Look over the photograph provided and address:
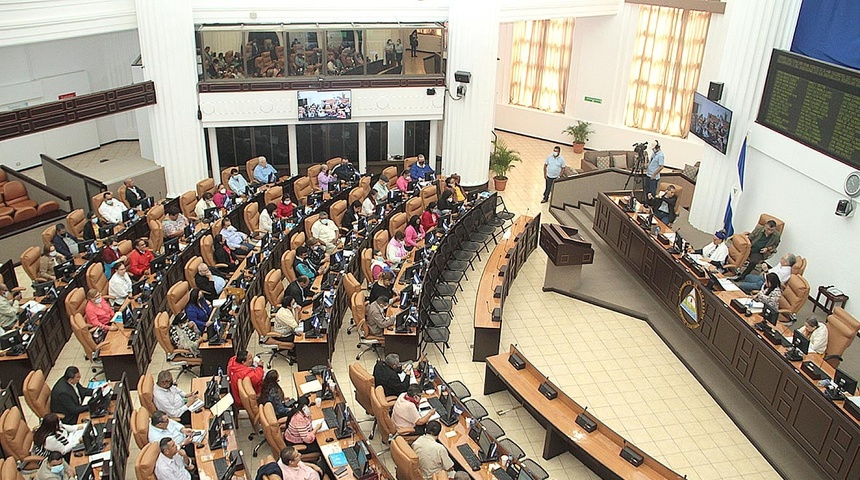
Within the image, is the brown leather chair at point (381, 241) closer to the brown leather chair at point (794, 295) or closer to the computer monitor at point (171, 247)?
the computer monitor at point (171, 247)

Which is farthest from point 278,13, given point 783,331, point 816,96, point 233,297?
point 783,331

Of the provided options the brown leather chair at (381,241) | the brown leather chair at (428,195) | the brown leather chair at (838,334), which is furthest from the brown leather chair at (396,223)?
the brown leather chair at (838,334)

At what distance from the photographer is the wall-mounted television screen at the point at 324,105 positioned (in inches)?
715

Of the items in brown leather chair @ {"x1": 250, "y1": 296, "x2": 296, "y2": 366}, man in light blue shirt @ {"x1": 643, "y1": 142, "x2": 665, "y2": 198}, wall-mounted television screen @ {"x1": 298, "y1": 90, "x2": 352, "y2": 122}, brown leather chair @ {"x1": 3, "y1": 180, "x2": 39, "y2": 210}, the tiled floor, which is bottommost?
the tiled floor

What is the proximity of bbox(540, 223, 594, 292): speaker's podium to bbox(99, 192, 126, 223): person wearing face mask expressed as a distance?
8.97m

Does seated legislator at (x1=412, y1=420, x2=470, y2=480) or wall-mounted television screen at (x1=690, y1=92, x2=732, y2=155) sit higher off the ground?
wall-mounted television screen at (x1=690, y1=92, x2=732, y2=155)

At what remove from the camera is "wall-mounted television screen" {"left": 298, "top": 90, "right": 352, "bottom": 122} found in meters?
18.2

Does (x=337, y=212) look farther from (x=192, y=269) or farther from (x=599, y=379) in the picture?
(x=599, y=379)

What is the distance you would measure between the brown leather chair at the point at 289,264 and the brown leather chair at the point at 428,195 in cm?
418

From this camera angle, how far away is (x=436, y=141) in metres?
20.2

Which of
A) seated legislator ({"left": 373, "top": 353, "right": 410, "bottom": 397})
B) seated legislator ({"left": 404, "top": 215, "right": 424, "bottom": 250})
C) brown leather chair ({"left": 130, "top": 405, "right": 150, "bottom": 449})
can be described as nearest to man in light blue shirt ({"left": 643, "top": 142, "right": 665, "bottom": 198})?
seated legislator ({"left": 404, "top": 215, "right": 424, "bottom": 250})

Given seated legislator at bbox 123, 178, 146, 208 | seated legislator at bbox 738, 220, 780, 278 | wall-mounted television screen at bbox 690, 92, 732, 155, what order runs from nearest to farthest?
seated legislator at bbox 738, 220, 780, 278 < wall-mounted television screen at bbox 690, 92, 732, 155 < seated legislator at bbox 123, 178, 146, 208

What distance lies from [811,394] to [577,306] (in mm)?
5268

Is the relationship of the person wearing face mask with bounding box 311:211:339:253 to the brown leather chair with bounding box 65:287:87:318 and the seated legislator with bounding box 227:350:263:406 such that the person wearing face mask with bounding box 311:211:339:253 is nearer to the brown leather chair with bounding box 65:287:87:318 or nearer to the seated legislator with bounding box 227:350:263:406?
the brown leather chair with bounding box 65:287:87:318
